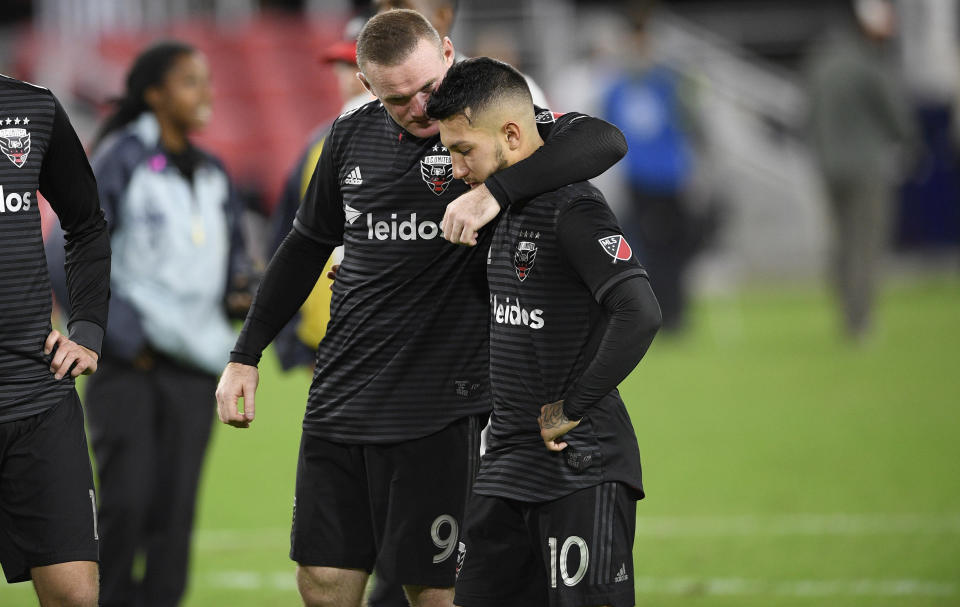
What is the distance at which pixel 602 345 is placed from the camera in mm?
4176

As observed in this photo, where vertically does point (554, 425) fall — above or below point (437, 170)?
below

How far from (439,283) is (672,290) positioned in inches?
467

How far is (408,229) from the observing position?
4820 millimetres

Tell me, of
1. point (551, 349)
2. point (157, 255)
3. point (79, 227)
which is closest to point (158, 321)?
point (157, 255)

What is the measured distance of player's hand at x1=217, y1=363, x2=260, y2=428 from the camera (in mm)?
4816

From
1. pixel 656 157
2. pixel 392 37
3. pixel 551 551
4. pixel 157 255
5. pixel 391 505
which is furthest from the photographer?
pixel 656 157

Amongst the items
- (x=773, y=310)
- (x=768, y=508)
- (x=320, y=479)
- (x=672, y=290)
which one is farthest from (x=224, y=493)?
(x=773, y=310)

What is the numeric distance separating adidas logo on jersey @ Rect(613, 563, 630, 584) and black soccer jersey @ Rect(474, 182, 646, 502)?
218mm

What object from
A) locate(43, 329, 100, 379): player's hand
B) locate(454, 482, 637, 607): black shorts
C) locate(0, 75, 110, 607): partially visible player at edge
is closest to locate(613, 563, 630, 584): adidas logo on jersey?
locate(454, 482, 637, 607): black shorts

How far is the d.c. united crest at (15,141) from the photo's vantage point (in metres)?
4.64

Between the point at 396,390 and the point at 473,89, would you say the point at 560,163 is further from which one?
the point at 396,390

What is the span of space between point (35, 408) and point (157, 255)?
1.98 metres

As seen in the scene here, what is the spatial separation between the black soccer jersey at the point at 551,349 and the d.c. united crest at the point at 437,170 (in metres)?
0.41

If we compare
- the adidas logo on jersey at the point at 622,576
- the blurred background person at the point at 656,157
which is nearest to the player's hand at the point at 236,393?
the adidas logo on jersey at the point at 622,576
